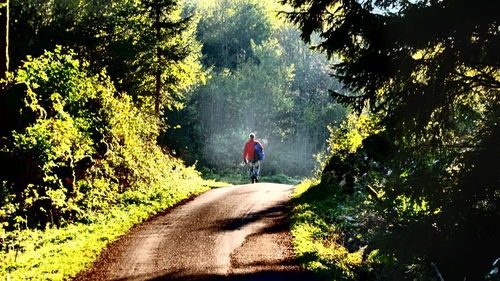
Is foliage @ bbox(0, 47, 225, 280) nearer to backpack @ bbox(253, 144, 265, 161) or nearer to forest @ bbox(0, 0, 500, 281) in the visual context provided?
forest @ bbox(0, 0, 500, 281)

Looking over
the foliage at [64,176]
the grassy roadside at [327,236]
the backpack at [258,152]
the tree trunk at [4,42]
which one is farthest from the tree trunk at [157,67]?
the grassy roadside at [327,236]

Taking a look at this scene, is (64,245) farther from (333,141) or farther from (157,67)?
(333,141)

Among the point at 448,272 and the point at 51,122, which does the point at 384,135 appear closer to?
the point at 448,272

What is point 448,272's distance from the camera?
6.35 m

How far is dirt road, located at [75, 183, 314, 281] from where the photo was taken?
7.14m

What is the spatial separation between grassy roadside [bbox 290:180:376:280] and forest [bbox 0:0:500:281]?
6 centimetres

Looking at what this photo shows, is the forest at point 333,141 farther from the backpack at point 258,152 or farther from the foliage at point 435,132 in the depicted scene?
the backpack at point 258,152

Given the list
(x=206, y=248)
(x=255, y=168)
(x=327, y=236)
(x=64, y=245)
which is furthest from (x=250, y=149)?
(x=64, y=245)

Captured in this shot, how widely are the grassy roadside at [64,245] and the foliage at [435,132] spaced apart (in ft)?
18.1

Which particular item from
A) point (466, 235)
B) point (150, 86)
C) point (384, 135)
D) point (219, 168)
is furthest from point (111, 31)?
point (219, 168)

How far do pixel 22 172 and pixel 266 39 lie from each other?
4550 cm

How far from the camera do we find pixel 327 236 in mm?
10523

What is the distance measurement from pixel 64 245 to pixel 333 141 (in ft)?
38.5

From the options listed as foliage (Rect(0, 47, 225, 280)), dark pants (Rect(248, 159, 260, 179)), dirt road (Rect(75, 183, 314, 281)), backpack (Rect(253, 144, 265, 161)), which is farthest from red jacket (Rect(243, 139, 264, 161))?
dirt road (Rect(75, 183, 314, 281))
